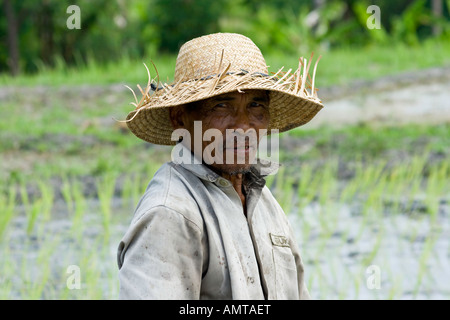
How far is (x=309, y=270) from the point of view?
371 centimetres

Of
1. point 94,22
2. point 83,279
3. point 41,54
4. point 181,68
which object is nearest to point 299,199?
point 83,279

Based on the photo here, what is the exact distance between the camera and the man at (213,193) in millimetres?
1385

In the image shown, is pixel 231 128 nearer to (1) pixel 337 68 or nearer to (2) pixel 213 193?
(2) pixel 213 193

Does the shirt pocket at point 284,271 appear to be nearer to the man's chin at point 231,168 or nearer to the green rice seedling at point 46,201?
the man's chin at point 231,168

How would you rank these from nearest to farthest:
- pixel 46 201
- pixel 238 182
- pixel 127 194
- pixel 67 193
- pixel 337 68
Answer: pixel 238 182 < pixel 46 201 < pixel 67 193 < pixel 127 194 < pixel 337 68

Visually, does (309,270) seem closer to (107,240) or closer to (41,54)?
(107,240)

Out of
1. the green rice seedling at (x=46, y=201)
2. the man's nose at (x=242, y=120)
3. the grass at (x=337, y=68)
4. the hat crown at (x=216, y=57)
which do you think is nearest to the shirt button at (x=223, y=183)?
the man's nose at (x=242, y=120)

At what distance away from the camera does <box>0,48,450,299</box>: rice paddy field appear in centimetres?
353

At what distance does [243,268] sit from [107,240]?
2589mm

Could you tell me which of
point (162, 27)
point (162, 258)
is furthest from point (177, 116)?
point (162, 27)

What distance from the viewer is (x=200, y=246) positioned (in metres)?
1.42

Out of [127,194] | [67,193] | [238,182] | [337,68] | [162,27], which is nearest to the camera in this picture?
[238,182]

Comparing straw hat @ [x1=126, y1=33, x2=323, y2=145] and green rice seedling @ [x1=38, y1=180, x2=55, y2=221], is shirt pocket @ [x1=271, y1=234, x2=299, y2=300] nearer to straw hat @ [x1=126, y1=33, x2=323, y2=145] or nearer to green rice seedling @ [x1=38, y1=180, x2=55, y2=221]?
straw hat @ [x1=126, y1=33, x2=323, y2=145]

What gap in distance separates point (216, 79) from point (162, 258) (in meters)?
0.38
